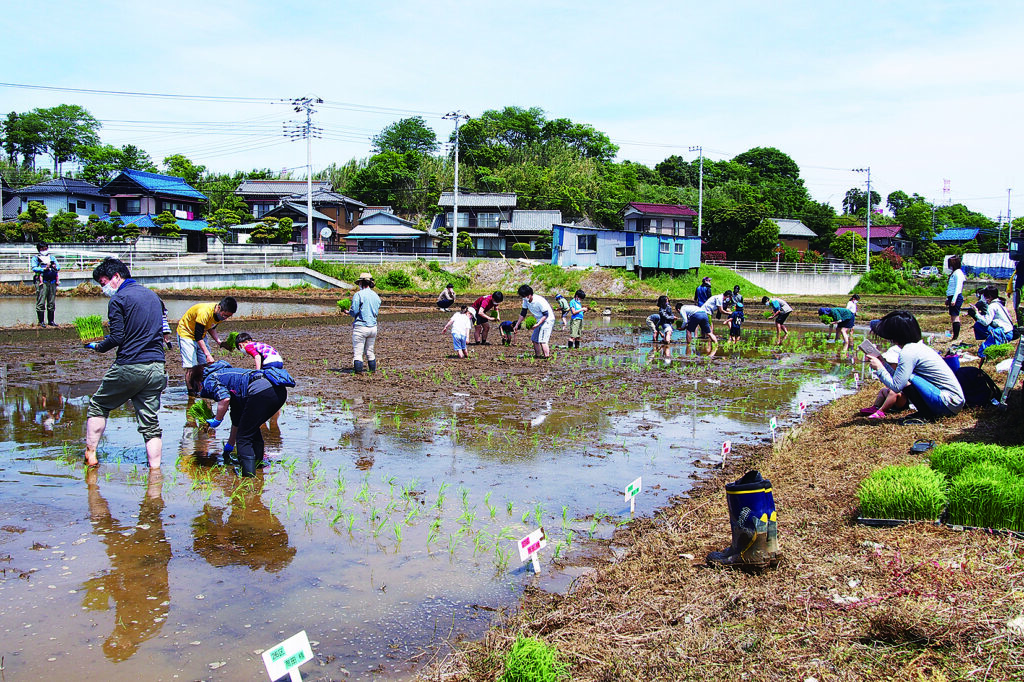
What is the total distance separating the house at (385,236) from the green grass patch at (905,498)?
2114 inches

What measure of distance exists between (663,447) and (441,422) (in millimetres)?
2906

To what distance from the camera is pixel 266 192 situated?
63469mm

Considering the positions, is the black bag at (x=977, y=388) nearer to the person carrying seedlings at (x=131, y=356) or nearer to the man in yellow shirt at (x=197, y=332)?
the person carrying seedlings at (x=131, y=356)

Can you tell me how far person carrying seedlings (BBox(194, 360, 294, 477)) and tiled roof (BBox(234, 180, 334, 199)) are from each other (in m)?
59.1

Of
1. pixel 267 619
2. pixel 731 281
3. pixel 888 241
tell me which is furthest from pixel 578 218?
pixel 267 619

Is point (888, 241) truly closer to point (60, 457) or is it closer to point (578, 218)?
point (578, 218)

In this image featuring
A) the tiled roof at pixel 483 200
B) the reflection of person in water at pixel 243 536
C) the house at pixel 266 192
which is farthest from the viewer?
the house at pixel 266 192

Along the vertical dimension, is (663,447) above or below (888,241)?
below

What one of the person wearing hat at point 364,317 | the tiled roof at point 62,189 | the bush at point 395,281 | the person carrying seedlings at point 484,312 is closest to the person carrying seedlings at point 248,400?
the person wearing hat at point 364,317

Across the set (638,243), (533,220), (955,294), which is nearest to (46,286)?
(955,294)

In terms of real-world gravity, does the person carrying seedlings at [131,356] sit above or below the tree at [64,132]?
below

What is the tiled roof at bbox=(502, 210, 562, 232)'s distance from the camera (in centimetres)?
5772

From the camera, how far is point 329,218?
59188 millimetres

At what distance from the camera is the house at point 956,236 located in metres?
73.9
